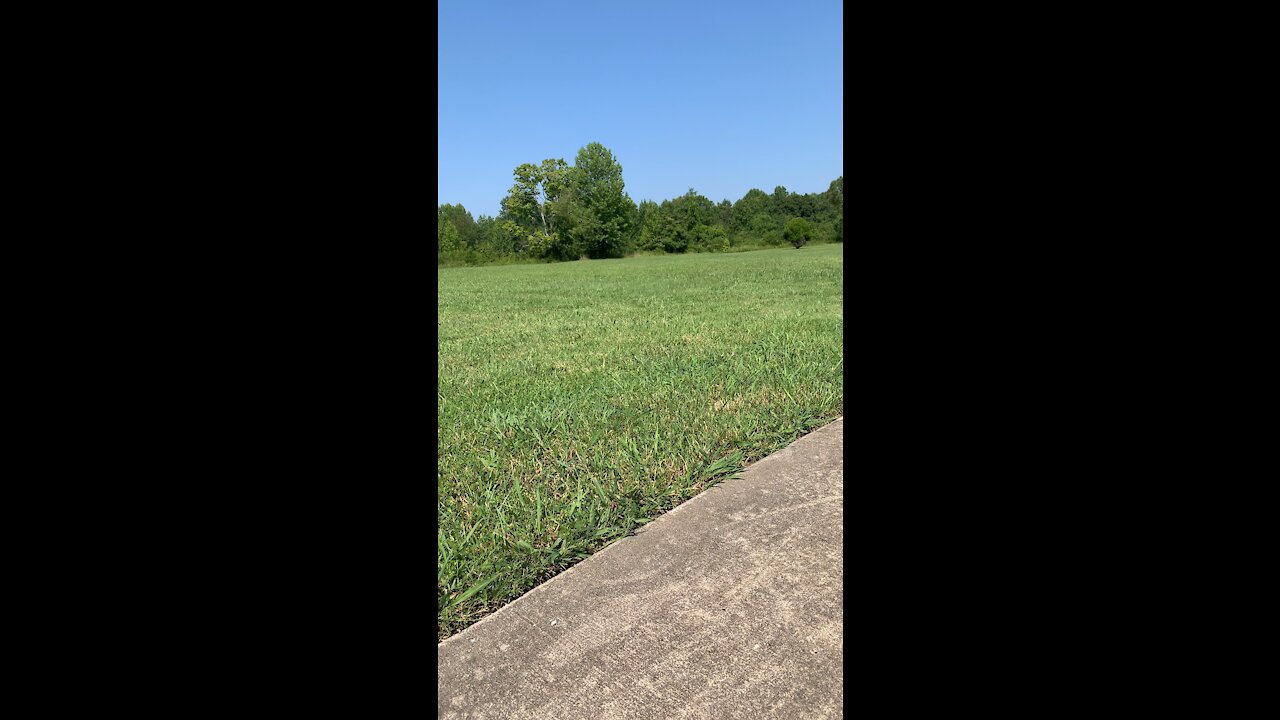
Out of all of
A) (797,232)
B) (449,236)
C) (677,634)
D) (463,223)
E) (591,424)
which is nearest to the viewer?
(677,634)

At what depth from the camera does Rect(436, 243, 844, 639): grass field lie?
256 cm

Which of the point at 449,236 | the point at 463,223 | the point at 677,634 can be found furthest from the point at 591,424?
the point at 463,223

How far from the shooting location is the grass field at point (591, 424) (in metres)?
2.56

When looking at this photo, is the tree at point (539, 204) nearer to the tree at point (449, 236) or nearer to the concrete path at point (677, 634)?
the tree at point (449, 236)

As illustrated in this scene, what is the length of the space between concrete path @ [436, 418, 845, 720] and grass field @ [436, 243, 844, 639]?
7.4 inches

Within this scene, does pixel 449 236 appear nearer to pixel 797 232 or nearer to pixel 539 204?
pixel 539 204

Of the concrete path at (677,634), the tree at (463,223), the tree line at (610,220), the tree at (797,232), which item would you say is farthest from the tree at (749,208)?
the concrete path at (677,634)

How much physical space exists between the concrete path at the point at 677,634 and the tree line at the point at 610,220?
1817 inches

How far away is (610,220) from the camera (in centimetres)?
5294

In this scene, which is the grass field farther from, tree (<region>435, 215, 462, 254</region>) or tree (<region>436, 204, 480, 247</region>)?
tree (<region>436, 204, 480, 247</region>)

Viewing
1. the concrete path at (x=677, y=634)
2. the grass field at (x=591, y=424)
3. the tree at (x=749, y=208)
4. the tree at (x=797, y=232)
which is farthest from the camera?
the tree at (x=749, y=208)

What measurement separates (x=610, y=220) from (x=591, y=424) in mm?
50130
